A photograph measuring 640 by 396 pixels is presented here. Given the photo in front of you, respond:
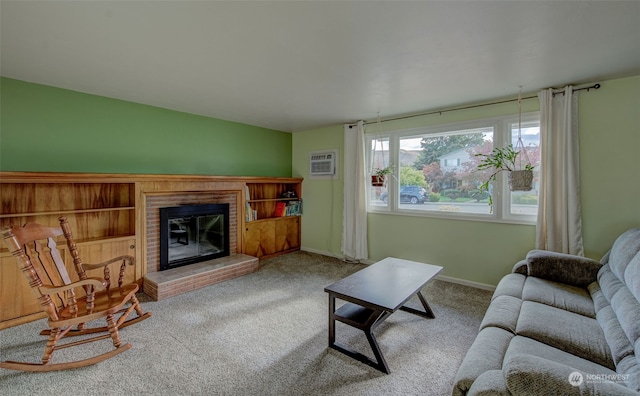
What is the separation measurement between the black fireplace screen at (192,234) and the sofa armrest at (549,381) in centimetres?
355

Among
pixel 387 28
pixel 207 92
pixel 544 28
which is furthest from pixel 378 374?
pixel 207 92

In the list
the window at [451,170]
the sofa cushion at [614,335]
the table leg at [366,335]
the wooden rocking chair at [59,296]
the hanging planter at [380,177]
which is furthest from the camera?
the hanging planter at [380,177]

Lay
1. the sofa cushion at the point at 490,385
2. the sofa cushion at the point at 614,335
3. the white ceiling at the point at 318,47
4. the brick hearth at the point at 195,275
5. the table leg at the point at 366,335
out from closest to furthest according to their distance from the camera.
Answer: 1. the sofa cushion at the point at 490,385
2. the sofa cushion at the point at 614,335
3. the white ceiling at the point at 318,47
4. the table leg at the point at 366,335
5. the brick hearth at the point at 195,275

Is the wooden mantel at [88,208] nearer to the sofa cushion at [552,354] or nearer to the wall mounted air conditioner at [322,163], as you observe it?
the wall mounted air conditioner at [322,163]

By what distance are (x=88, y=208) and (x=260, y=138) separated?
2.63m

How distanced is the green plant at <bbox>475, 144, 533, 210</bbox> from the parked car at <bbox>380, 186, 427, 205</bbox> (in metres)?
0.73

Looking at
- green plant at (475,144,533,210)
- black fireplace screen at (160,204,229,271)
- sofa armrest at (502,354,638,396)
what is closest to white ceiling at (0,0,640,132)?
green plant at (475,144,533,210)

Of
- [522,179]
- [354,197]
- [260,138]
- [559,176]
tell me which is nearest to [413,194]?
[354,197]

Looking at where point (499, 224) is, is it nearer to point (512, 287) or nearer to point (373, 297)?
point (512, 287)

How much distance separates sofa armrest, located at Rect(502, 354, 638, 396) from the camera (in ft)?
3.16

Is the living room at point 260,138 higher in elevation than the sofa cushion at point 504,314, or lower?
higher

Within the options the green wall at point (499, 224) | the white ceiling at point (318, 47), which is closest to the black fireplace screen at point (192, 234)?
the white ceiling at point (318, 47)

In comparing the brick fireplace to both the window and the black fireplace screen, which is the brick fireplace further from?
the window

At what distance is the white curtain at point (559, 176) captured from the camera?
2.78 m
